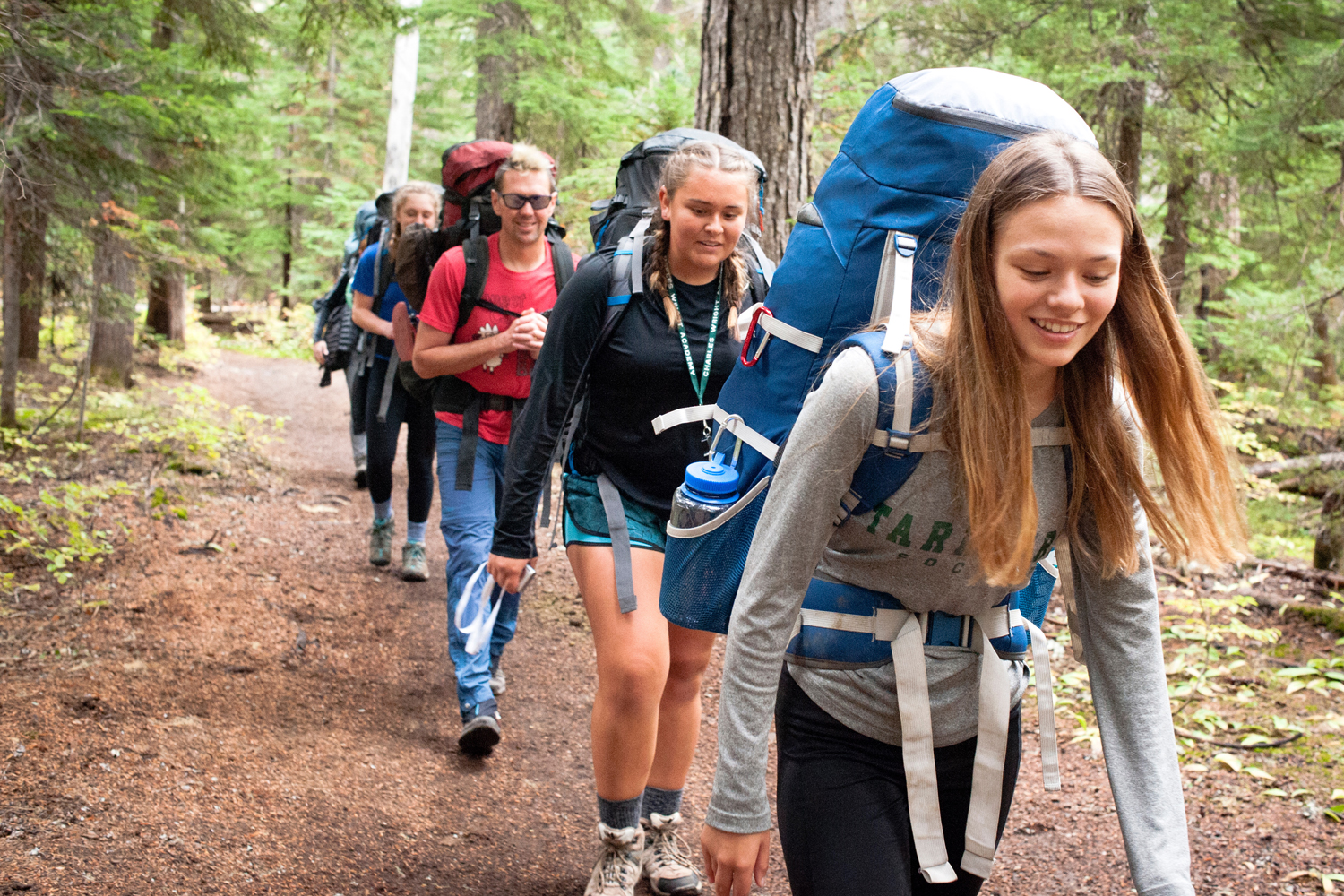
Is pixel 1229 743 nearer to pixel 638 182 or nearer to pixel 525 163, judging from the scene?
pixel 638 182

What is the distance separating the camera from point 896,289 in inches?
72.1

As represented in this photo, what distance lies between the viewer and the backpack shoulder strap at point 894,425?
1734 millimetres

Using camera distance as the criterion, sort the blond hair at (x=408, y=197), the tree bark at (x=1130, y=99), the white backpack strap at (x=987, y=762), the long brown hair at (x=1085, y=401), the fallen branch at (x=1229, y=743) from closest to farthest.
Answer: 1. the long brown hair at (x=1085, y=401)
2. the white backpack strap at (x=987, y=762)
3. the fallen branch at (x=1229, y=743)
4. the blond hair at (x=408, y=197)
5. the tree bark at (x=1130, y=99)

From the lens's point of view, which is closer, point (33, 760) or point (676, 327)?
point (676, 327)

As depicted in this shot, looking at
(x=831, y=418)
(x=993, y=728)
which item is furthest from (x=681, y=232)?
(x=993, y=728)

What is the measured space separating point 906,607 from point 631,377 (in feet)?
5.27

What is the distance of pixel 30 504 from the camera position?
6805 millimetres

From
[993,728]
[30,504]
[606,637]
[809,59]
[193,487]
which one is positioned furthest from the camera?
[193,487]

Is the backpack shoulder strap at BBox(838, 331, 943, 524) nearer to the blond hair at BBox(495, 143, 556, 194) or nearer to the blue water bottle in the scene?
the blue water bottle

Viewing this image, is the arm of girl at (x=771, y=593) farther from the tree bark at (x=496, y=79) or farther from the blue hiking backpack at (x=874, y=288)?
the tree bark at (x=496, y=79)

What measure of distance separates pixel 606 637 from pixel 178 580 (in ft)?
13.2

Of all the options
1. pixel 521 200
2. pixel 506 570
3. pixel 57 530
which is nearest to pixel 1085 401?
pixel 506 570

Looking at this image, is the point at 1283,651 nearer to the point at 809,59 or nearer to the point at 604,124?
the point at 809,59

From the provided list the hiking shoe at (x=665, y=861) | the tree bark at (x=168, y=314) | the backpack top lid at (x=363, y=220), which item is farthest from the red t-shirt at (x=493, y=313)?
the tree bark at (x=168, y=314)
